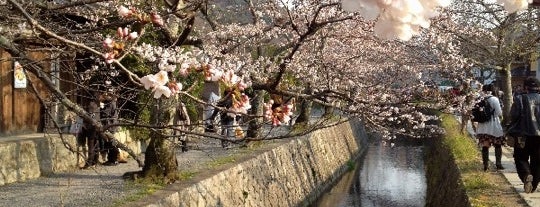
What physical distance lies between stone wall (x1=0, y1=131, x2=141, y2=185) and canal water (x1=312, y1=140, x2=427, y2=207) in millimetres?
6736

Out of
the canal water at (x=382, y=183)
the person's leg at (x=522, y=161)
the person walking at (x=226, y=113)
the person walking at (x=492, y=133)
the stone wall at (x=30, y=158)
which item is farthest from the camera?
the canal water at (x=382, y=183)

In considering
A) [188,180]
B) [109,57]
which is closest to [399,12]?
[109,57]

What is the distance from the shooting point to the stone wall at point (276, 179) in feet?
30.0

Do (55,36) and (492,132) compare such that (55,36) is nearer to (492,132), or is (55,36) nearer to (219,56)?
(219,56)

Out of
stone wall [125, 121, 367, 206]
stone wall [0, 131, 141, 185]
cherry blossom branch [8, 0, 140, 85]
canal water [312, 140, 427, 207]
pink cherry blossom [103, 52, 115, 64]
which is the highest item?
cherry blossom branch [8, 0, 140, 85]

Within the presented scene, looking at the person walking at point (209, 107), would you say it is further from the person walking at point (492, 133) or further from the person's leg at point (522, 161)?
the person walking at point (492, 133)

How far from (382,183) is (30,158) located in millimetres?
11845

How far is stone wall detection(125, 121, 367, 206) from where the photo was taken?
9.13 m

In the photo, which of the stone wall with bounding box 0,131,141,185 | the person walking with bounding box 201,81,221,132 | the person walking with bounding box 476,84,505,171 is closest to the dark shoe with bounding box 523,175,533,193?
the person walking with bounding box 476,84,505,171

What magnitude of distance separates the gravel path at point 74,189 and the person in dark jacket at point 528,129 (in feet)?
15.0

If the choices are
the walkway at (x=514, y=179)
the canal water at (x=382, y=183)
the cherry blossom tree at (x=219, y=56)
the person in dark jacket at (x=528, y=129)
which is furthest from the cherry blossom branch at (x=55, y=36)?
the canal water at (x=382, y=183)

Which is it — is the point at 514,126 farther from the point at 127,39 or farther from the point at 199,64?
the point at 127,39

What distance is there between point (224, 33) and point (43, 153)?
3.70m

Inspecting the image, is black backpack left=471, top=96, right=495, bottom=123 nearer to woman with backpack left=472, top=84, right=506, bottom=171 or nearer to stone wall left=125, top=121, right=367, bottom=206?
woman with backpack left=472, top=84, right=506, bottom=171
